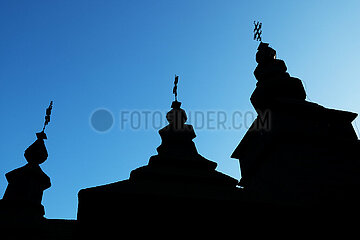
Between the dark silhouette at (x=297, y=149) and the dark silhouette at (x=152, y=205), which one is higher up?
the dark silhouette at (x=297, y=149)

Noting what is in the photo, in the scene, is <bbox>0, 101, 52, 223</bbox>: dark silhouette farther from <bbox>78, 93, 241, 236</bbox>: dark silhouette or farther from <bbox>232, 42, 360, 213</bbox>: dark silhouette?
<bbox>232, 42, 360, 213</bbox>: dark silhouette

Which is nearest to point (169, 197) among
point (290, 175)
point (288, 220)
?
point (288, 220)

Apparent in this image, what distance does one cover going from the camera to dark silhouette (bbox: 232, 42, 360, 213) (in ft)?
35.9

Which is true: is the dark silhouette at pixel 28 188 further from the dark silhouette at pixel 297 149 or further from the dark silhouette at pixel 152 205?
the dark silhouette at pixel 297 149

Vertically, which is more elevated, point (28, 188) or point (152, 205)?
point (28, 188)

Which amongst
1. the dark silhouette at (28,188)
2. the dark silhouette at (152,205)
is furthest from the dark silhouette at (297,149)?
the dark silhouette at (28,188)

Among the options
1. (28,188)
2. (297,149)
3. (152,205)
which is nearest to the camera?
(152,205)

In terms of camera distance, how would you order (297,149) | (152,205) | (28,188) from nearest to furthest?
1. (152,205)
2. (297,149)
3. (28,188)

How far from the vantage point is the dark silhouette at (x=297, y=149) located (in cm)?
1095

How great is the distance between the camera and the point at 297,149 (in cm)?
1175

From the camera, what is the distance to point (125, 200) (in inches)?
304

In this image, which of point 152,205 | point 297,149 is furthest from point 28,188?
point 297,149

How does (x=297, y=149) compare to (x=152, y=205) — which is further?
(x=297, y=149)

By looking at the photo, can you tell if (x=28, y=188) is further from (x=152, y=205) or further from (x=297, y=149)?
(x=297, y=149)
